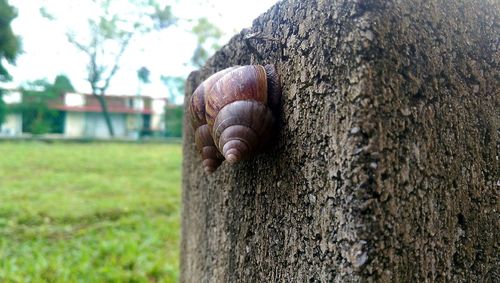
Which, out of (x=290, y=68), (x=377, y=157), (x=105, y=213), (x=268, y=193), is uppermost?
(x=290, y=68)

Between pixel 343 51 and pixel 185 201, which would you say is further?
pixel 185 201

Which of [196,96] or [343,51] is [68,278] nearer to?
[196,96]

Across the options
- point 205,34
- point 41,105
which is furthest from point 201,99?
point 41,105

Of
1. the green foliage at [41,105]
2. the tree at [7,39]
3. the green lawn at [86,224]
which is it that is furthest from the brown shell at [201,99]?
the green foliage at [41,105]

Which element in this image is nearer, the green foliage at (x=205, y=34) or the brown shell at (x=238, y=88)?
the brown shell at (x=238, y=88)

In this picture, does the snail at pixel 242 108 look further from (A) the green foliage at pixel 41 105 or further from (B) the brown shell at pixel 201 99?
(A) the green foliage at pixel 41 105

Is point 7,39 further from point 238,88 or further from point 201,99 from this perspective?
point 238,88

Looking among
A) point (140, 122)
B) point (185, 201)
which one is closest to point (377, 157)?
point (185, 201)

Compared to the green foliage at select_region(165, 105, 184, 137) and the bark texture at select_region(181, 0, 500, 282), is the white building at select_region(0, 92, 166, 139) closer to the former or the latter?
the green foliage at select_region(165, 105, 184, 137)
